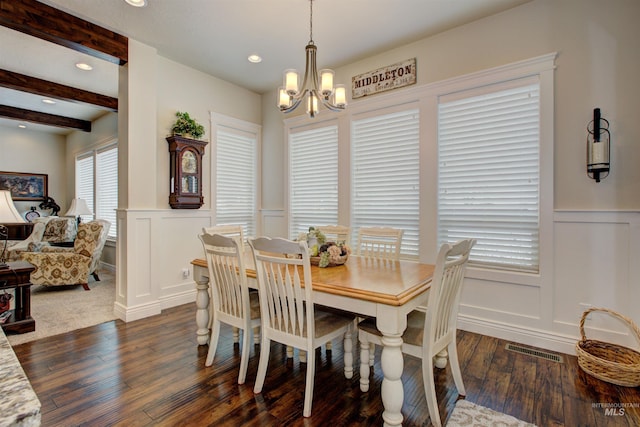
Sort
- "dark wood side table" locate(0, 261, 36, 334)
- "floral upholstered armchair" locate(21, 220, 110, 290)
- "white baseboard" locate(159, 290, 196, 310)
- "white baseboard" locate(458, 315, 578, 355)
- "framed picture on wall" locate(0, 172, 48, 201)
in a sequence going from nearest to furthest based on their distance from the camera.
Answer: "white baseboard" locate(458, 315, 578, 355), "dark wood side table" locate(0, 261, 36, 334), "white baseboard" locate(159, 290, 196, 310), "floral upholstered armchair" locate(21, 220, 110, 290), "framed picture on wall" locate(0, 172, 48, 201)

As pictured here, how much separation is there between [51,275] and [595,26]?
662 cm

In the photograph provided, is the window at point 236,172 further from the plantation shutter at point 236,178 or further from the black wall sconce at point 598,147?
the black wall sconce at point 598,147

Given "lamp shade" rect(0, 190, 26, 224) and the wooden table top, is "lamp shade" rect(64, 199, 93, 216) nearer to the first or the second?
"lamp shade" rect(0, 190, 26, 224)

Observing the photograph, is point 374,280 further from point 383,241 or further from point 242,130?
point 242,130

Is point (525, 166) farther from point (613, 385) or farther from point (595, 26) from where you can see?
point (613, 385)

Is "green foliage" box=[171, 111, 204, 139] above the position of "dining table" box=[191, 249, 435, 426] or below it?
above

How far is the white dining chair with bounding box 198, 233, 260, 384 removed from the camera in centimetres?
218

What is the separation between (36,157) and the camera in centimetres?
698

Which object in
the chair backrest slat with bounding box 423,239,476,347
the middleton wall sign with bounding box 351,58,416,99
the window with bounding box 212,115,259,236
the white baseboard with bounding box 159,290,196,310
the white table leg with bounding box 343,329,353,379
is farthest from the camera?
the window with bounding box 212,115,259,236

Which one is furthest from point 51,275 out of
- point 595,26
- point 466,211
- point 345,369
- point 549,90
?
point 595,26

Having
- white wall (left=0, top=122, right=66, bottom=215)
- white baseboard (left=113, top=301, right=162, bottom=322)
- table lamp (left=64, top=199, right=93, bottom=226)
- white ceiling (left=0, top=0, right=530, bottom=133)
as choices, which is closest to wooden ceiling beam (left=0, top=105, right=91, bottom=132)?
white wall (left=0, top=122, right=66, bottom=215)

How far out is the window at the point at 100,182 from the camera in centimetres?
596

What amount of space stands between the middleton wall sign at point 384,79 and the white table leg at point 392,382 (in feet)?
9.40

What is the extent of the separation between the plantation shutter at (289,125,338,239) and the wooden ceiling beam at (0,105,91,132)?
4.75 metres
